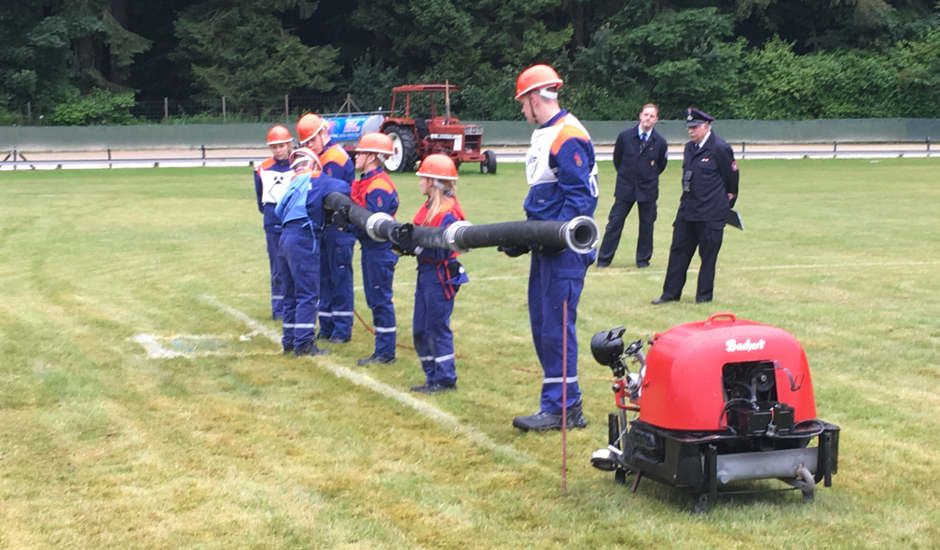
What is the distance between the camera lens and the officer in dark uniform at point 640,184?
15.7 meters

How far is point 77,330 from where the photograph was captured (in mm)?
11531

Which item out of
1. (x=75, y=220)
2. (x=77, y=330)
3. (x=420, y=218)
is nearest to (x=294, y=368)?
(x=420, y=218)

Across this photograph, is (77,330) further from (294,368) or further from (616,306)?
(616,306)

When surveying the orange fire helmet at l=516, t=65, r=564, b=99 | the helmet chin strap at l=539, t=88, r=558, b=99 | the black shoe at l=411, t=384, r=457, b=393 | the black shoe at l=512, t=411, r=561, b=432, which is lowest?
the black shoe at l=411, t=384, r=457, b=393

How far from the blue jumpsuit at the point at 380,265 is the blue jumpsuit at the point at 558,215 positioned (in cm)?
245

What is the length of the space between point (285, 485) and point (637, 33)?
57.2 meters

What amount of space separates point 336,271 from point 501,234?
4.43m

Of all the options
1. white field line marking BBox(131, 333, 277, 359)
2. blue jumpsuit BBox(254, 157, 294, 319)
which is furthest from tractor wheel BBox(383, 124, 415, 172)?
white field line marking BBox(131, 333, 277, 359)

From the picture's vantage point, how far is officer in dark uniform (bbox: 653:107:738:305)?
41.8 ft

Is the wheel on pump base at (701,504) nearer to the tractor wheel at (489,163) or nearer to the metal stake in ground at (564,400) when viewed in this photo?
the metal stake in ground at (564,400)

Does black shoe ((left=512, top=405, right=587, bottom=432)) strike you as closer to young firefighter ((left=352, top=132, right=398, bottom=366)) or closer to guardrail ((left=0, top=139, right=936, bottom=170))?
young firefighter ((left=352, top=132, right=398, bottom=366))

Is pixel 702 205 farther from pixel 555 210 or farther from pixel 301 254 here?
pixel 555 210

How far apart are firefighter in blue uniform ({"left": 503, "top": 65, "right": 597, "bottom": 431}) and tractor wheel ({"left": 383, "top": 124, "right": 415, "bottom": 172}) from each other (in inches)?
1091

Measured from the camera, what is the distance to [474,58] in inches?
2491
